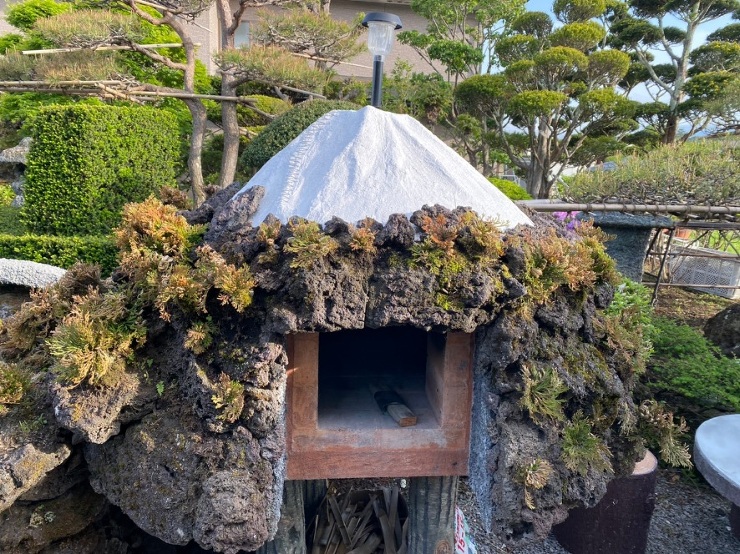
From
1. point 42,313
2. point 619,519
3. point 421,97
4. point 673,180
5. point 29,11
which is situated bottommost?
point 619,519

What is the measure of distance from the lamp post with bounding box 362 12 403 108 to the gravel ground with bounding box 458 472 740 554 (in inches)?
146

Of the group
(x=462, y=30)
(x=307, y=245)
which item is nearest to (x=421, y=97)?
(x=462, y=30)

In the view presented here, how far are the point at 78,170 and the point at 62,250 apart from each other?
1.61m

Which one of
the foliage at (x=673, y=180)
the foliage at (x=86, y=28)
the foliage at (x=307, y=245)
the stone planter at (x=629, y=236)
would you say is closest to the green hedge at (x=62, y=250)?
the foliage at (x=86, y=28)

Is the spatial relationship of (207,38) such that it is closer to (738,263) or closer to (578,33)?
(578,33)

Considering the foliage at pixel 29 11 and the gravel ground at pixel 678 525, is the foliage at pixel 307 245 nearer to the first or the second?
the gravel ground at pixel 678 525

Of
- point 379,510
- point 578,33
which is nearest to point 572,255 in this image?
point 379,510

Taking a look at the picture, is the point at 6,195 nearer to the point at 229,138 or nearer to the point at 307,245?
the point at 229,138

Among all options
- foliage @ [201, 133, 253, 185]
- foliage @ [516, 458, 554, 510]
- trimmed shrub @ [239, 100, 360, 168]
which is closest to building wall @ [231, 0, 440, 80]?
foliage @ [201, 133, 253, 185]

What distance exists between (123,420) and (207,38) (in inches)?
567

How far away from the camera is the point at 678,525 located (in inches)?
182

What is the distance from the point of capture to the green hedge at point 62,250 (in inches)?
270

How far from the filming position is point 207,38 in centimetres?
1409

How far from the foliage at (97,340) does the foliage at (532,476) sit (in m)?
1.82
